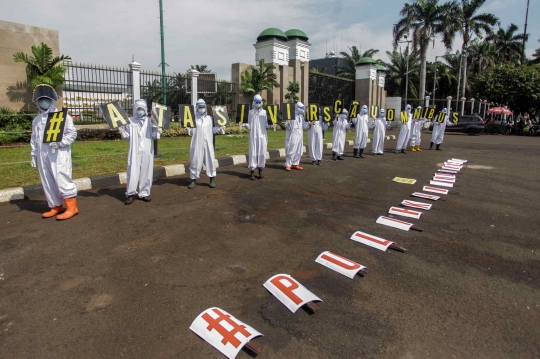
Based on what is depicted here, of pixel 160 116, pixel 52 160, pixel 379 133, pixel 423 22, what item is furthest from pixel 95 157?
pixel 423 22

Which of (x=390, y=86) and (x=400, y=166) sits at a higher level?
(x=390, y=86)

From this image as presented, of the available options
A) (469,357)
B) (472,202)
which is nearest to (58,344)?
(469,357)

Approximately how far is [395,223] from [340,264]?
1677 millimetres

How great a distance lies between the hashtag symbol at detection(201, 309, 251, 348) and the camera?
2525 millimetres

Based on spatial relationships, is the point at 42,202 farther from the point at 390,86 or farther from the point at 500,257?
the point at 390,86

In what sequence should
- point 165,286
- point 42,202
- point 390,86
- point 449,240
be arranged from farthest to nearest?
1. point 390,86
2. point 42,202
3. point 449,240
4. point 165,286

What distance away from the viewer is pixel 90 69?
13742 millimetres

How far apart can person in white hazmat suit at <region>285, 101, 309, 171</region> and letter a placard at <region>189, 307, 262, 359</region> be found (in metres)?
6.62

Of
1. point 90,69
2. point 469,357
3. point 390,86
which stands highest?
point 390,86

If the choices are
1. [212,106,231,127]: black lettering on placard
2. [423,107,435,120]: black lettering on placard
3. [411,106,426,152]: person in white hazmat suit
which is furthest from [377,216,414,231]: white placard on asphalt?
[423,107,435,120]: black lettering on placard

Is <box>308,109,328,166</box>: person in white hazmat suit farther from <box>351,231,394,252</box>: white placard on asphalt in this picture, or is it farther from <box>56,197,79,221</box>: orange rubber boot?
<box>56,197,79,221</box>: orange rubber boot

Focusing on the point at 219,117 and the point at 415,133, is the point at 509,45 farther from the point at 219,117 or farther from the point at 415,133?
the point at 219,117

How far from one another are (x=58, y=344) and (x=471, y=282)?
343 centimetres

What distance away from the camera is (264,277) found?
347 centimetres
